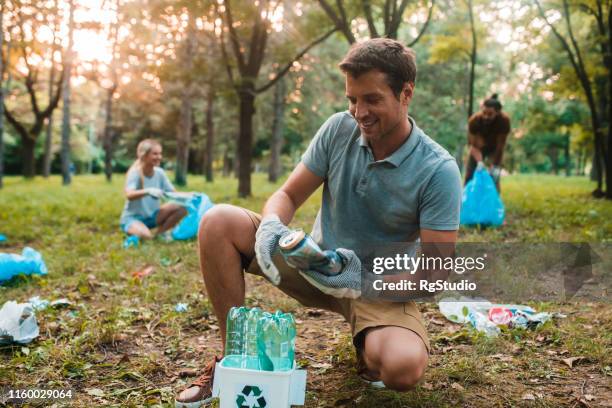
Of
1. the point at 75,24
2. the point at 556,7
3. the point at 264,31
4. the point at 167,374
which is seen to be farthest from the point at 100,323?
the point at 75,24

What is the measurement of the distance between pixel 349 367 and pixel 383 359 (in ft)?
2.65

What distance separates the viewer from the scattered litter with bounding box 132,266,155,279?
4810mm

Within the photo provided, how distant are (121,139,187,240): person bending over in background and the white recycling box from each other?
4.65 metres

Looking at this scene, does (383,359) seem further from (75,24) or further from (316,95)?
(316,95)

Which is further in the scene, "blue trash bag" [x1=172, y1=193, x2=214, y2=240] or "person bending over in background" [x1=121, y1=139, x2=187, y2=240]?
"person bending over in background" [x1=121, y1=139, x2=187, y2=240]

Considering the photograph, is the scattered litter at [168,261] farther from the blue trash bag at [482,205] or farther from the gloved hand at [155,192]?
the blue trash bag at [482,205]

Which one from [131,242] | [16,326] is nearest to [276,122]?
[131,242]

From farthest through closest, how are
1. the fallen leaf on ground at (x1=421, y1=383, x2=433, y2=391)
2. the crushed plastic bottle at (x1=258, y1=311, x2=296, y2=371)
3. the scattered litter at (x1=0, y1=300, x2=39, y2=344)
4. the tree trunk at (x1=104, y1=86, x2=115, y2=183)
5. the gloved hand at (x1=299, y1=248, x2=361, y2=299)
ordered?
1. the tree trunk at (x1=104, y1=86, x2=115, y2=183)
2. the scattered litter at (x1=0, y1=300, x2=39, y2=344)
3. the fallen leaf on ground at (x1=421, y1=383, x2=433, y2=391)
4. the gloved hand at (x1=299, y1=248, x2=361, y2=299)
5. the crushed plastic bottle at (x1=258, y1=311, x2=296, y2=371)

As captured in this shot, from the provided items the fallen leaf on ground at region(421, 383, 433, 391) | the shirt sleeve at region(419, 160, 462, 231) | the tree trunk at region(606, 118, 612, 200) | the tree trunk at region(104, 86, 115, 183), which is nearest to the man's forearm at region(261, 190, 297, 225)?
the shirt sleeve at region(419, 160, 462, 231)

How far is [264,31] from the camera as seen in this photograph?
36.9 ft

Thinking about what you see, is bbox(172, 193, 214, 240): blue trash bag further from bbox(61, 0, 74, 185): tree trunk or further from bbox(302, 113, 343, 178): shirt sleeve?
bbox(61, 0, 74, 185): tree trunk

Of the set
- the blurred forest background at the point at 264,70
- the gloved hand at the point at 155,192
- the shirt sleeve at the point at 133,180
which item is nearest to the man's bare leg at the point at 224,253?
the gloved hand at the point at 155,192

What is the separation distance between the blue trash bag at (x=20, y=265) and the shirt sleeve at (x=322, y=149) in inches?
121

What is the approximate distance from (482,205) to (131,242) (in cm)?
429
